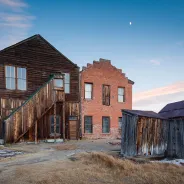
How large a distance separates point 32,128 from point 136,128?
11806 mm

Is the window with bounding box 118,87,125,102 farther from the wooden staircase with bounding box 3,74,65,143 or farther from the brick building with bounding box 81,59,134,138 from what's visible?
the wooden staircase with bounding box 3,74,65,143

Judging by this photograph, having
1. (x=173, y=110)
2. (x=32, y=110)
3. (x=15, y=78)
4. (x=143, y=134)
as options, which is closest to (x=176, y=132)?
(x=173, y=110)

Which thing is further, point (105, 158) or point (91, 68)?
point (91, 68)

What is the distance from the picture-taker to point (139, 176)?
9070mm

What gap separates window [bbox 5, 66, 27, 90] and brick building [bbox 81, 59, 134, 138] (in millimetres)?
6925

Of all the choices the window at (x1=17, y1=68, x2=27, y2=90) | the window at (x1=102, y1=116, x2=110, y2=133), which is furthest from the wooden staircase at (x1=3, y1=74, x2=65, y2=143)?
the window at (x1=102, y1=116, x2=110, y2=133)

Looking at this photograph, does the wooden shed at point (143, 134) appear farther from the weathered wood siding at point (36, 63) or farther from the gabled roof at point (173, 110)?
the weathered wood siding at point (36, 63)

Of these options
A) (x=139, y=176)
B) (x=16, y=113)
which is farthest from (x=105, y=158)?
(x=16, y=113)

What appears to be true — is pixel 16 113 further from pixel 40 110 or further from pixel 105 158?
pixel 105 158

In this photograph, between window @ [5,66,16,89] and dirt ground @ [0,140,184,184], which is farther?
window @ [5,66,16,89]

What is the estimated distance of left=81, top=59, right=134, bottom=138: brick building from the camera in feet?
87.5

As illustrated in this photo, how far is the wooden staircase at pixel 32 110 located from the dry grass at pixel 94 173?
9109 mm

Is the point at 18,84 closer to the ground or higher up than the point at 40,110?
higher up

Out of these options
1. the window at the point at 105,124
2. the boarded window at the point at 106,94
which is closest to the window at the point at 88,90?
the boarded window at the point at 106,94
